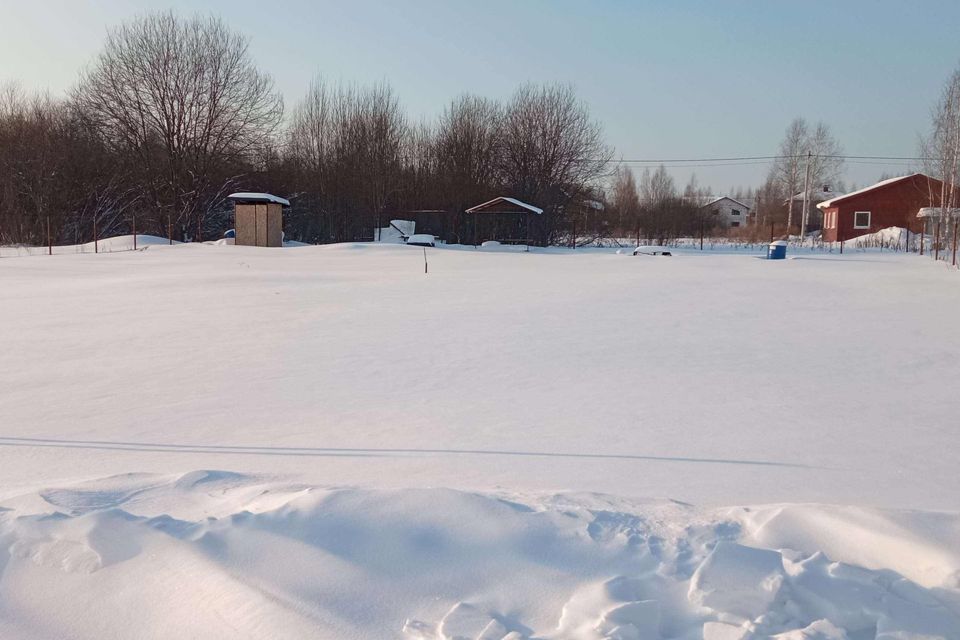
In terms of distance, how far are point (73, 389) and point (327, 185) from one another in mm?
32864

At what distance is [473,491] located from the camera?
3232 millimetres

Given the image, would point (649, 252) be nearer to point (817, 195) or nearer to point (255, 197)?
point (255, 197)

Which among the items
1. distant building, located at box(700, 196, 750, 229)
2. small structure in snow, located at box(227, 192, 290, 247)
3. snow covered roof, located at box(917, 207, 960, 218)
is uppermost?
distant building, located at box(700, 196, 750, 229)

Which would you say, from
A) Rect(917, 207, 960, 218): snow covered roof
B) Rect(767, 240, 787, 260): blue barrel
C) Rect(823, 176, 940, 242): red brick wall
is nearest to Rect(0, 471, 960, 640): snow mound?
Rect(767, 240, 787, 260): blue barrel

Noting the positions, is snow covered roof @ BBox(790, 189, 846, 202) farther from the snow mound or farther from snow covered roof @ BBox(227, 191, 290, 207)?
the snow mound

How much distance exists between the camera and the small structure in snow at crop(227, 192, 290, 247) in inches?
1128

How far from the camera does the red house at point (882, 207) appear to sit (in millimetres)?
44125

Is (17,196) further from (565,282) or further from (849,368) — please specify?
(849,368)

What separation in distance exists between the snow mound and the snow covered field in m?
0.01

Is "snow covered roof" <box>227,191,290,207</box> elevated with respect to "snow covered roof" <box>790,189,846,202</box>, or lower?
lower

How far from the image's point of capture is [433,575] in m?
2.49

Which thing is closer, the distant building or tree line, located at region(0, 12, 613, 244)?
tree line, located at region(0, 12, 613, 244)

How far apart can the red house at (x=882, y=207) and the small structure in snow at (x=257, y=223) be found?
111ft

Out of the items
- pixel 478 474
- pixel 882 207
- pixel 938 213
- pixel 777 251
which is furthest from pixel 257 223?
pixel 882 207
